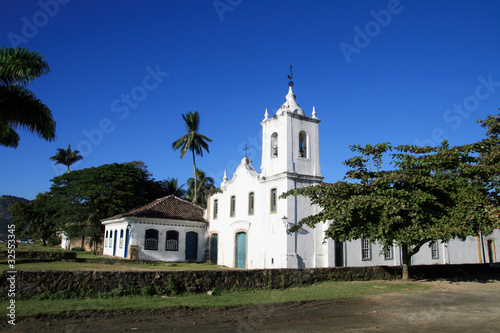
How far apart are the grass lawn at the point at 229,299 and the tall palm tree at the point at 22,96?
517 cm

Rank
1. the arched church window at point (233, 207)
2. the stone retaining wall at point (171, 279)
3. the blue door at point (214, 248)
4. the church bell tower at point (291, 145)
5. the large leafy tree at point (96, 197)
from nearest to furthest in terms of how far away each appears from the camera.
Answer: the stone retaining wall at point (171, 279) → the church bell tower at point (291, 145) → the arched church window at point (233, 207) → the blue door at point (214, 248) → the large leafy tree at point (96, 197)

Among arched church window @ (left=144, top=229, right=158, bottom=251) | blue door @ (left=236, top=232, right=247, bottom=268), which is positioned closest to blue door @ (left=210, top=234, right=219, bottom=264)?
blue door @ (left=236, top=232, right=247, bottom=268)

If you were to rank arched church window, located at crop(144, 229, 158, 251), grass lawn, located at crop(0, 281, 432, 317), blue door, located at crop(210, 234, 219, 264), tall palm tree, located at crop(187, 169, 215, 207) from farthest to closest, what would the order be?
tall palm tree, located at crop(187, 169, 215, 207)
blue door, located at crop(210, 234, 219, 264)
arched church window, located at crop(144, 229, 158, 251)
grass lawn, located at crop(0, 281, 432, 317)

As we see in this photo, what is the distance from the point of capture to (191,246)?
27.3 m

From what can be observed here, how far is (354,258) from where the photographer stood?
22531mm

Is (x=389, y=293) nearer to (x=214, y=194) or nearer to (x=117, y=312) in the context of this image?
(x=117, y=312)

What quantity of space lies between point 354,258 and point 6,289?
18.0m

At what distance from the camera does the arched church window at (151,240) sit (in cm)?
2575

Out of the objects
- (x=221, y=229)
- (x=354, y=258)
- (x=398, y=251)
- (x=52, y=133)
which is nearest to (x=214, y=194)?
(x=221, y=229)

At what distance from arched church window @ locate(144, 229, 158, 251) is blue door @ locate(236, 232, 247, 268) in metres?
5.98

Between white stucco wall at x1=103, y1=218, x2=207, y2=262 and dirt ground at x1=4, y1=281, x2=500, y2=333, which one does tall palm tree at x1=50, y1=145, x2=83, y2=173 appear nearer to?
white stucco wall at x1=103, y1=218, x2=207, y2=262

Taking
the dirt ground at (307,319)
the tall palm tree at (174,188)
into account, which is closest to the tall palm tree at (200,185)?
the tall palm tree at (174,188)

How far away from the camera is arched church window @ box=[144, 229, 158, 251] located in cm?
2575

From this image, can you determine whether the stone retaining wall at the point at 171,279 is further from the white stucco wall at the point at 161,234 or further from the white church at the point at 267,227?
the white stucco wall at the point at 161,234
